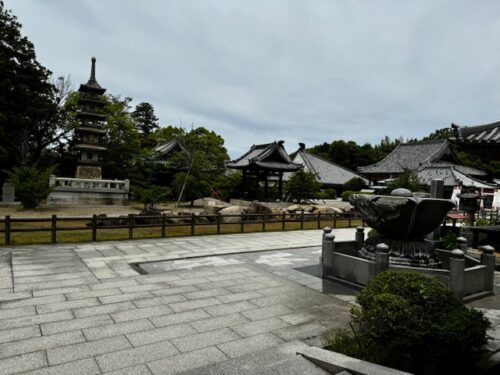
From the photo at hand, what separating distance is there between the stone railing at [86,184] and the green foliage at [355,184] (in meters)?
28.9

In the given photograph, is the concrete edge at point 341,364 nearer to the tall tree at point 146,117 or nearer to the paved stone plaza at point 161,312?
the paved stone plaza at point 161,312

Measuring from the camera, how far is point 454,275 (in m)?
6.49

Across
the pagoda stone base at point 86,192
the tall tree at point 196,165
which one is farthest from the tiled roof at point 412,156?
the pagoda stone base at point 86,192

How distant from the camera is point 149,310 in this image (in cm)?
560

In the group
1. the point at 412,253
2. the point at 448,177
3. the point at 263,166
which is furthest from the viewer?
the point at 448,177

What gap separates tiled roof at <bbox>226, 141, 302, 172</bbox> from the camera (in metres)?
30.8

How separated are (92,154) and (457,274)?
33.3 m

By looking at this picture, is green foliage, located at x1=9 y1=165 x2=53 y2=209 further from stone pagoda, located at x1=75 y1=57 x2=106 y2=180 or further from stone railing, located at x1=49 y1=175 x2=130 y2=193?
stone pagoda, located at x1=75 y1=57 x2=106 y2=180

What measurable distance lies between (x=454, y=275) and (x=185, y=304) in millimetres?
5120

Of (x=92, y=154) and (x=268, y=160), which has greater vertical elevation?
(x=92, y=154)

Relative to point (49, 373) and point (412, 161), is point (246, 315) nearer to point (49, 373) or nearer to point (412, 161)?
point (49, 373)

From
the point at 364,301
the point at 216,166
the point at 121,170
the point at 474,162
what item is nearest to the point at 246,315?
the point at 364,301

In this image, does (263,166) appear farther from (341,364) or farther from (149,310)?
(341,364)

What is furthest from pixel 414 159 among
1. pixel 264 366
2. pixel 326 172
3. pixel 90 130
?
pixel 264 366
